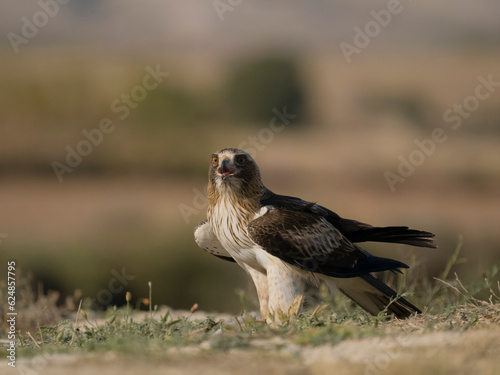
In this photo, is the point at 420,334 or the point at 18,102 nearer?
the point at 420,334

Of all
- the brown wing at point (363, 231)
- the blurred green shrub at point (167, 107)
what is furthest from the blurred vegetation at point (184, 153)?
the brown wing at point (363, 231)

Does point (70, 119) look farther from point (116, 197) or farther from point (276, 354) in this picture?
point (276, 354)

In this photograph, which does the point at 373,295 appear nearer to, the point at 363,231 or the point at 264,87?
the point at 363,231

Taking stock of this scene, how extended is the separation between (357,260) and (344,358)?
2.31m

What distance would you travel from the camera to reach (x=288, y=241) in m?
6.70

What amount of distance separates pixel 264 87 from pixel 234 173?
32.0 metres

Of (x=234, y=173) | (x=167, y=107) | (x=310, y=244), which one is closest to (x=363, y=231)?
(x=310, y=244)

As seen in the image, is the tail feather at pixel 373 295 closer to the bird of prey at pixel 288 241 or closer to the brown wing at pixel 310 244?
the bird of prey at pixel 288 241

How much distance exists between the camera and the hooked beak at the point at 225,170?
7.00 m

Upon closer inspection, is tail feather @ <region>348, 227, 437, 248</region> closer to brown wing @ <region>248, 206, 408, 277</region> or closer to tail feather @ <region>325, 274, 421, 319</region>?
brown wing @ <region>248, 206, 408, 277</region>

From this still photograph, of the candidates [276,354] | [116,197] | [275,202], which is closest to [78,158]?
[116,197]

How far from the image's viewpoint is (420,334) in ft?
18.1

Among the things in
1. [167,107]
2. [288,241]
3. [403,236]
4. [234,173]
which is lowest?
[403,236]

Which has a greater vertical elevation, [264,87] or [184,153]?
[264,87]
